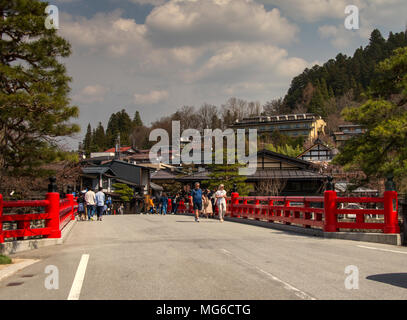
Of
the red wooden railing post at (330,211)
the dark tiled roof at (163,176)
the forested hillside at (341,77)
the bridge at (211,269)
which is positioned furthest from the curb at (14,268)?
the forested hillside at (341,77)

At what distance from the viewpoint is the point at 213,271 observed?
7664 mm

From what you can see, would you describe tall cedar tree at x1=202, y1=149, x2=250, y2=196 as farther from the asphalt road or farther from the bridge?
the asphalt road

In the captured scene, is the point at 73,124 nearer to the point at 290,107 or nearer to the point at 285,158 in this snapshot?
the point at 285,158

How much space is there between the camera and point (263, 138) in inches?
3632

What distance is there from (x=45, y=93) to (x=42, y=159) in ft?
12.0

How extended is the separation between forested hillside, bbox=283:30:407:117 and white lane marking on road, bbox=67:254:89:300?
9493 centimetres

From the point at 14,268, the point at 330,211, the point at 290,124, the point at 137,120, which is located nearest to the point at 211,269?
the point at 14,268

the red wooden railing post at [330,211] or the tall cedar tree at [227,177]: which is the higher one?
the tall cedar tree at [227,177]

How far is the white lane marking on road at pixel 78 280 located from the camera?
5990mm

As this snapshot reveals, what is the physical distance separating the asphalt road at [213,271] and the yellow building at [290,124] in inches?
3441

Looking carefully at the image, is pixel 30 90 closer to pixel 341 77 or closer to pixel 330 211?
pixel 330 211

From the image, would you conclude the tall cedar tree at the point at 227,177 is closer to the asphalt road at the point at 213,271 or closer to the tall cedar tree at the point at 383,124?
the tall cedar tree at the point at 383,124

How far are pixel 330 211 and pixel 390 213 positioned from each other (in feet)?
6.18

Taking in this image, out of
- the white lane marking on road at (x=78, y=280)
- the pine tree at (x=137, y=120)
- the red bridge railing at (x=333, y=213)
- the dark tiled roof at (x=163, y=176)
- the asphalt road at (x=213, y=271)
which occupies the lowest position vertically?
the white lane marking on road at (x=78, y=280)
